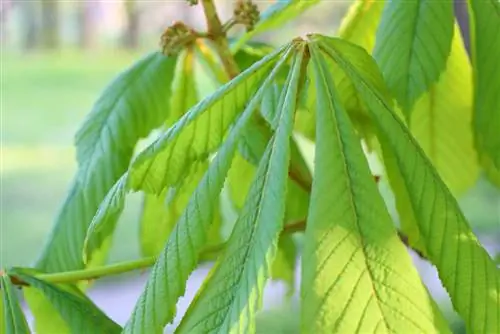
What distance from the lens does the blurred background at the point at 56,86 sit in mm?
1043

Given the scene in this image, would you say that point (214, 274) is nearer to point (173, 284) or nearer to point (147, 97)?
point (173, 284)

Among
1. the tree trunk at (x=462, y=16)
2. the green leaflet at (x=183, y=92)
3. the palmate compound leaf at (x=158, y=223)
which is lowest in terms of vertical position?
the palmate compound leaf at (x=158, y=223)

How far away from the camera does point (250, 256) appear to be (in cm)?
29

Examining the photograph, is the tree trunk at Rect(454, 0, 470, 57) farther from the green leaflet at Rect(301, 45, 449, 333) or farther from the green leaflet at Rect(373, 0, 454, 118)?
the green leaflet at Rect(301, 45, 449, 333)

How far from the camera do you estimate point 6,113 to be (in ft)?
3.70

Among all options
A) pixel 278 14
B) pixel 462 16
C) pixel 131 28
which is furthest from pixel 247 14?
pixel 131 28

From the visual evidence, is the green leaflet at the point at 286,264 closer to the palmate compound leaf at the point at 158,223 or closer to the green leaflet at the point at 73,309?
the palmate compound leaf at the point at 158,223

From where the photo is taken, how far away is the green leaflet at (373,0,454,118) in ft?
1.32

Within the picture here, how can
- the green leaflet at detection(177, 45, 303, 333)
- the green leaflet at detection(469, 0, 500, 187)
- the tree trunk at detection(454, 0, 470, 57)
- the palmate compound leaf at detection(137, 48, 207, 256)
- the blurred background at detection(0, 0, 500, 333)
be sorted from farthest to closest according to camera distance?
1. the blurred background at detection(0, 0, 500, 333)
2. the tree trunk at detection(454, 0, 470, 57)
3. the palmate compound leaf at detection(137, 48, 207, 256)
4. the green leaflet at detection(469, 0, 500, 187)
5. the green leaflet at detection(177, 45, 303, 333)

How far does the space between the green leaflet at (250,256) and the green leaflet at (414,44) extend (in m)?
0.09

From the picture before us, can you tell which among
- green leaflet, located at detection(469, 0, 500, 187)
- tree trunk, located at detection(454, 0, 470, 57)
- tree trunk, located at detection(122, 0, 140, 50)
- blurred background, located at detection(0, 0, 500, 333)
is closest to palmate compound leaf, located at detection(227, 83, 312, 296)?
green leaflet, located at detection(469, 0, 500, 187)

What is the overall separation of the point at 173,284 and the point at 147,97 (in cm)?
18

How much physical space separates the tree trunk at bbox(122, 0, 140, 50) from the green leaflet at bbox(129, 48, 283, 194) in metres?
0.78

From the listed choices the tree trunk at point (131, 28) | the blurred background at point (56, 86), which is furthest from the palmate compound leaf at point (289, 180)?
the tree trunk at point (131, 28)
